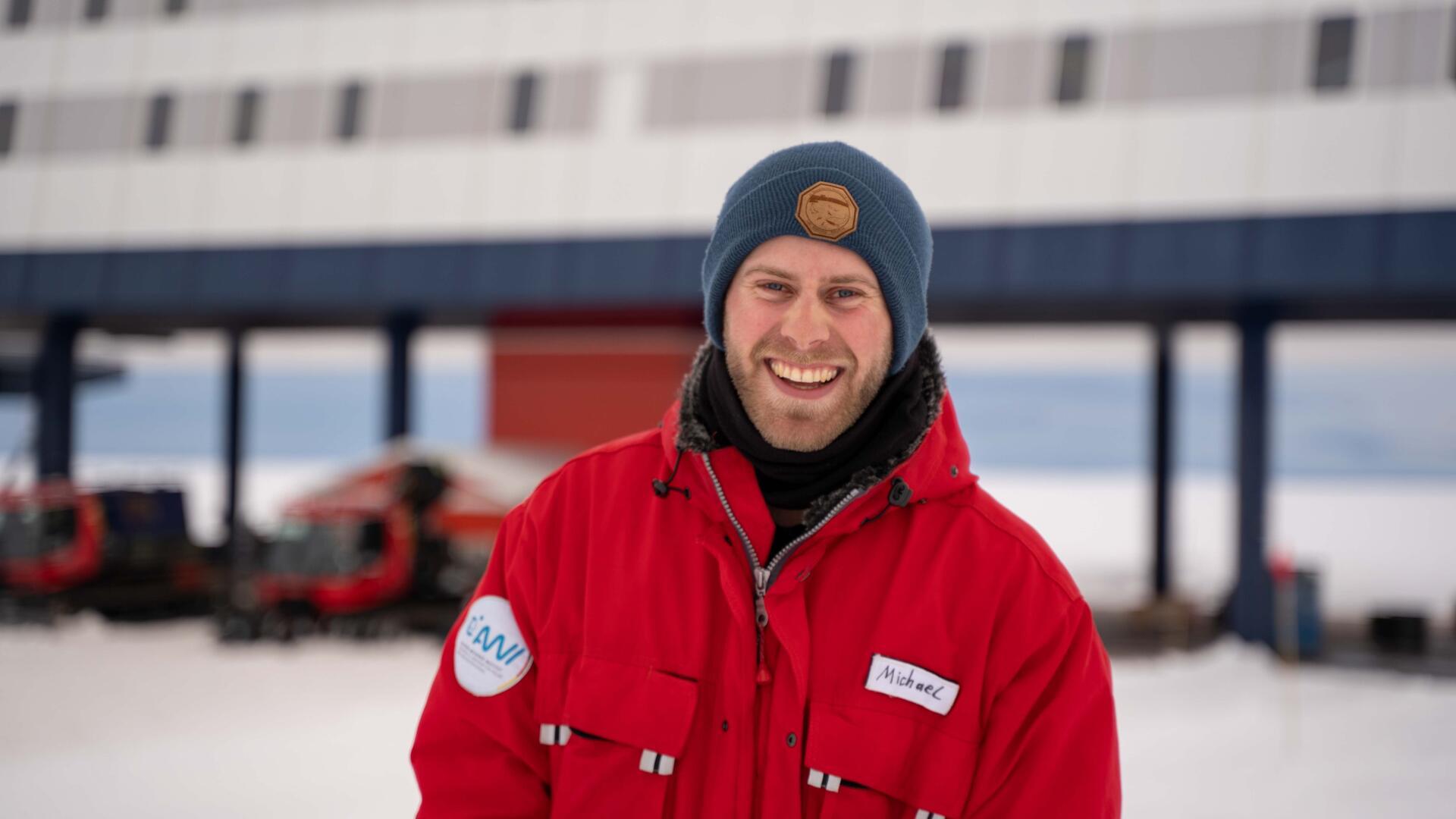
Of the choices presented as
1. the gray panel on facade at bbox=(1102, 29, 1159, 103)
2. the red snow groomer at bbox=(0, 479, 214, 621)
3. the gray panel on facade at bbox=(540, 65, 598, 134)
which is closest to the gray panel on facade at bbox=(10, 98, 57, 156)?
the red snow groomer at bbox=(0, 479, 214, 621)

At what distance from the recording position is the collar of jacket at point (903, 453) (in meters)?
2.20

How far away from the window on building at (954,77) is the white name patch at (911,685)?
10688mm

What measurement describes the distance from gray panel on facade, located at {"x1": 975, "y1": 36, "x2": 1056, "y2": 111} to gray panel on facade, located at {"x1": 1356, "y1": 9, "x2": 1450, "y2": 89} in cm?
302

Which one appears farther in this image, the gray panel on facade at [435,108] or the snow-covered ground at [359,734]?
the gray panel on facade at [435,108]

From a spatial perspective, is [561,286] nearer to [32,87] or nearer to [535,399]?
[535,399]

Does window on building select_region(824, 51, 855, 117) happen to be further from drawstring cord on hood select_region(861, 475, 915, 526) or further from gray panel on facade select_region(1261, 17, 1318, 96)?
drawstring cord on hood select_region(861, 475, 915, 526)

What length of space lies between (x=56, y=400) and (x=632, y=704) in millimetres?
17362

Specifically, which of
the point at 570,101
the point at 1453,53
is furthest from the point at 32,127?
the point at 1453,53

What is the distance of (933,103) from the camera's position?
39.1 ft

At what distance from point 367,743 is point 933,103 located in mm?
8741

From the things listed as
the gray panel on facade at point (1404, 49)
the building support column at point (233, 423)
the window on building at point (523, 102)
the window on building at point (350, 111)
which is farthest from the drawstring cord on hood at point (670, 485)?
the building support column at point (233, 423)

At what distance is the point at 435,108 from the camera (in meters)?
13.7

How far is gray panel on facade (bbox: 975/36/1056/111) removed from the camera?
1160cm

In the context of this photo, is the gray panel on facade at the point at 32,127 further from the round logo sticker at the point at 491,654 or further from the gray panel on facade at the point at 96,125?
the round logo sticker at the point at 491,654
